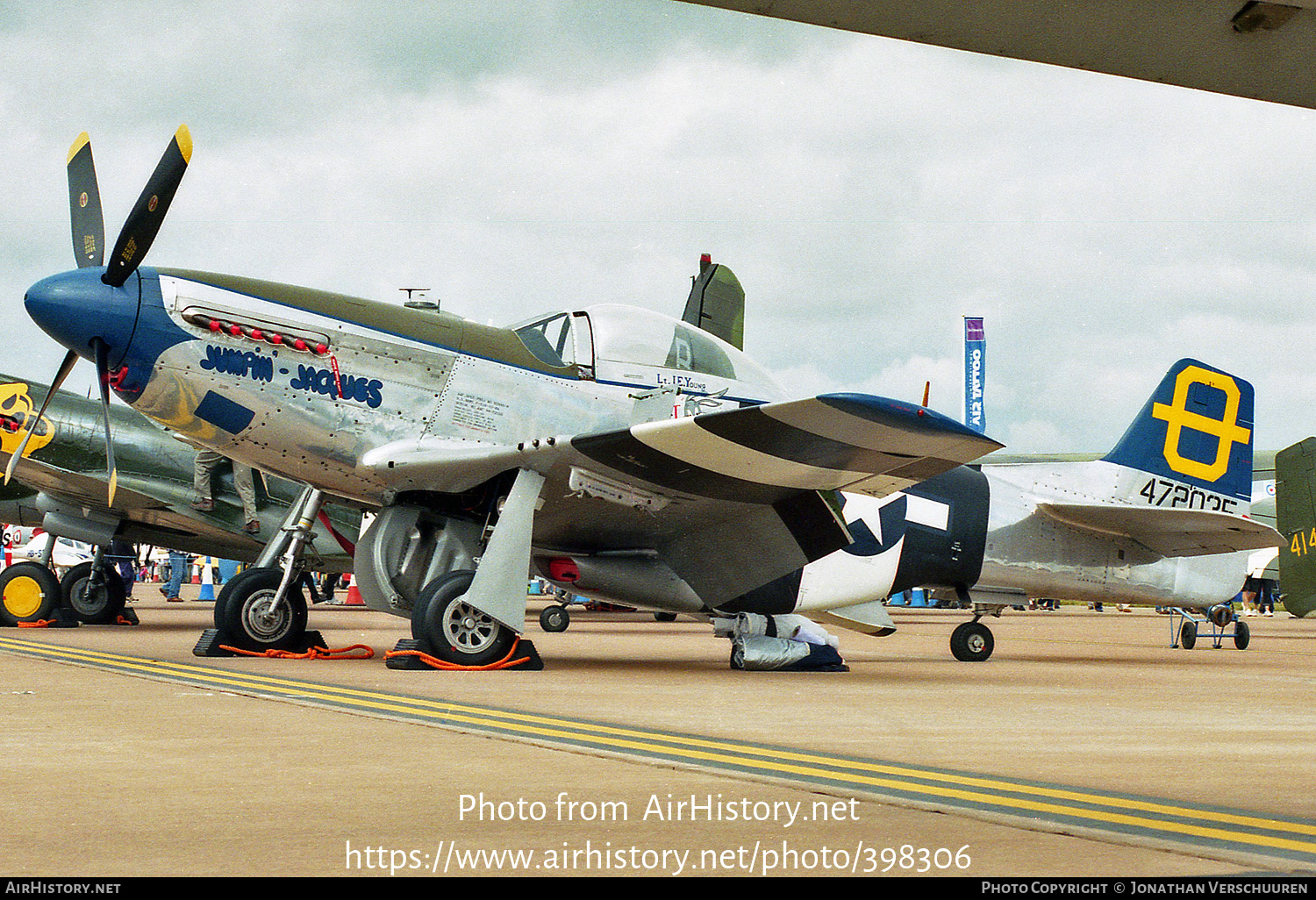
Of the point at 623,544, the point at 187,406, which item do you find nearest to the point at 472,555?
the point at 623,544

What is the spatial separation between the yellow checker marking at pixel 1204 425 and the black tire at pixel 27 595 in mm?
13363

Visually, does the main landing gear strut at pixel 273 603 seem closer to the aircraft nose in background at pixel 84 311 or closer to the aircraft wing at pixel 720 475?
the aircraft wing at pixel 720 475

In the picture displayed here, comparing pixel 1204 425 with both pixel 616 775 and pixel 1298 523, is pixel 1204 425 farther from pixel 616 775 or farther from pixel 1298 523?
pixel 616 775

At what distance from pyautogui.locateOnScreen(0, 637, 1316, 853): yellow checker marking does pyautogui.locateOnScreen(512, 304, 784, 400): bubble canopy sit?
3.54m

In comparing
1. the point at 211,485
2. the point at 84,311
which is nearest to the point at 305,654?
the point at 84,311

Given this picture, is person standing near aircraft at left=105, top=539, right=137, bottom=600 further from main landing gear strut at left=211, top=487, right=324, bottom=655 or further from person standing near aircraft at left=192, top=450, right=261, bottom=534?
main landing gear strut at left=211, top=487, right=324, bottom=655

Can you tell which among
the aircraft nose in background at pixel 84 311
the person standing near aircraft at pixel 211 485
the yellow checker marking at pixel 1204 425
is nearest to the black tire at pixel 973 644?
the yellow checker marking at pixel 1204 425

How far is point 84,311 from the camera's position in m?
8.68

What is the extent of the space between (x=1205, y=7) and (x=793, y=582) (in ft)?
25.3

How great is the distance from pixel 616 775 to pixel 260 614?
6936mm

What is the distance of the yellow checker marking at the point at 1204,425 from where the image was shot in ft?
44.8

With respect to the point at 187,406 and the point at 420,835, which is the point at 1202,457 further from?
the point at 420,835

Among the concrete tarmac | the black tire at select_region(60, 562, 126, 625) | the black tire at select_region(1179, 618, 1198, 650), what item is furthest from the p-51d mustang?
the black tire at select_region(1179, 618, 1198, 650)

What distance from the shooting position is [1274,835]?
127 inches
